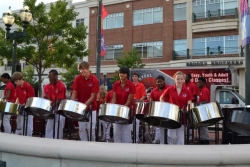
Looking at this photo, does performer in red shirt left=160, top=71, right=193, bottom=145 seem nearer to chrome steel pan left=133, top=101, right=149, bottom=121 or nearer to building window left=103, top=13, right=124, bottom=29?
chrome steel pan left=133, top=101, right=149, bottom=121

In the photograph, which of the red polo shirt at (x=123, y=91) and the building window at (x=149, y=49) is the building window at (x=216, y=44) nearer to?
the building window at (x=149, y=49)

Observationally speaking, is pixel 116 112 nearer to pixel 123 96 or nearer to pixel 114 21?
pixel 123 96

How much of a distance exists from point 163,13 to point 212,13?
3.01m

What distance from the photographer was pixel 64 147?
235 centimetres

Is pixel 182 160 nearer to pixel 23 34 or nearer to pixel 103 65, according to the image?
pixel 23 34

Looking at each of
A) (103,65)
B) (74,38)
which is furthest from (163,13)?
(74,38)

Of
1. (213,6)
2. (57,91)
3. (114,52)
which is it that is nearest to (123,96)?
(57,91)

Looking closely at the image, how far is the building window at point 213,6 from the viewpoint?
17.0 metres

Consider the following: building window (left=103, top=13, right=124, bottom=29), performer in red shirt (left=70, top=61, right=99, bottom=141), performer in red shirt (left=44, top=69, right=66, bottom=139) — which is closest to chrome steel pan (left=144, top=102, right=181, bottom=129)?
performer in red shirt (left=70, top=61, right=99, bottom=141)

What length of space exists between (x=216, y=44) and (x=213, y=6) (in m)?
2.24

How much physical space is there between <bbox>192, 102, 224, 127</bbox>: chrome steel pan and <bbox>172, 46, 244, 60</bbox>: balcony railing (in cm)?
1336

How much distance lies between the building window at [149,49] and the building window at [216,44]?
2306 mm

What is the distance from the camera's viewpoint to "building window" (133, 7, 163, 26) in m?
19.4

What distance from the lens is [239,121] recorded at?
11.4 feet
